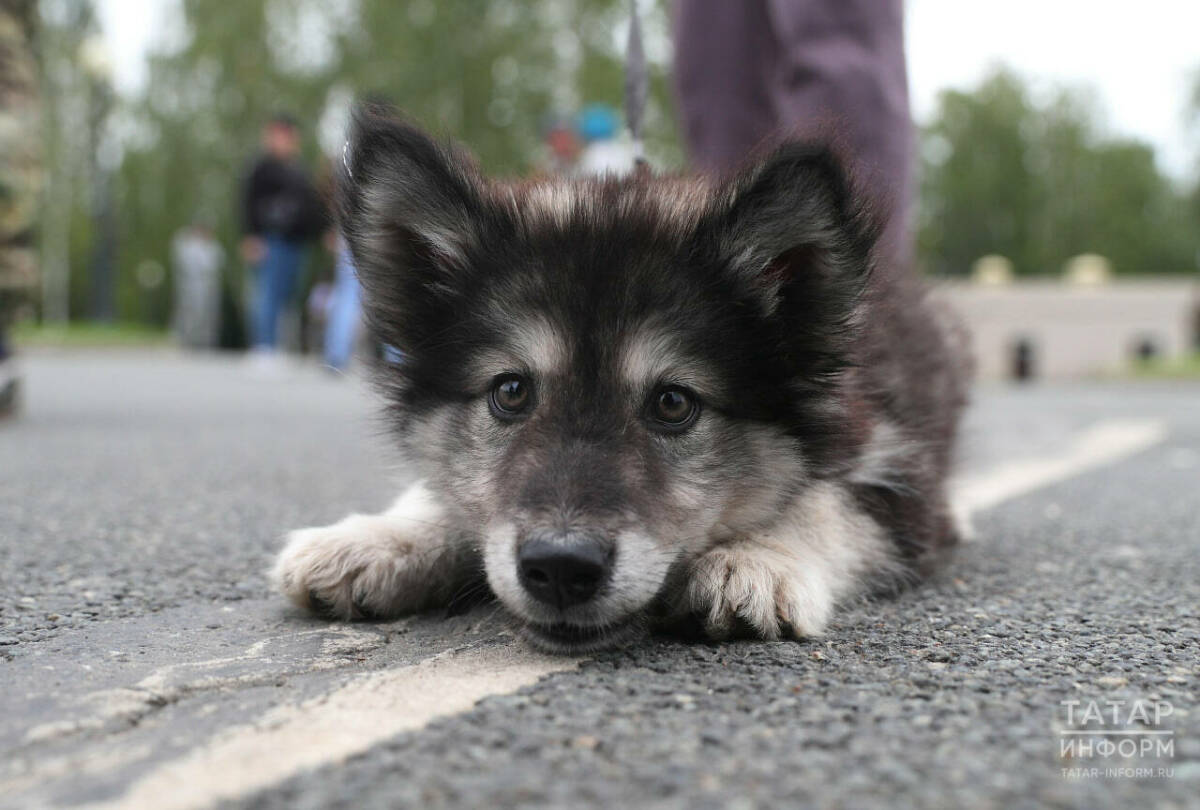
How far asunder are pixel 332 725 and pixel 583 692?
46 cm

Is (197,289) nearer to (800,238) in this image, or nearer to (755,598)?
(800,238)

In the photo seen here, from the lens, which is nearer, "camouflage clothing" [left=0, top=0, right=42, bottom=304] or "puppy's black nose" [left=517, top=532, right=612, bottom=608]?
"puppy's black nose" [left=517, top=532, right=612, bottom=608]

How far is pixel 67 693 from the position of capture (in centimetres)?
213

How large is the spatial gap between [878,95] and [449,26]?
94.5ft

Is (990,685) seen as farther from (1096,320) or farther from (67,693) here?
(1096,320)

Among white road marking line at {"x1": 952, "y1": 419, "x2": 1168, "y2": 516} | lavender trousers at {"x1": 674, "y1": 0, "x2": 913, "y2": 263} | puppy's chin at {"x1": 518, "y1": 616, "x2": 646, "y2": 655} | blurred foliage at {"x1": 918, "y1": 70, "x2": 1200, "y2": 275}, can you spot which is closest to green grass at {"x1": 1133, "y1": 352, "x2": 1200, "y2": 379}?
white road marking line at {"x1": 952, "y1": 419, "x2": 1168, "y2": 516}

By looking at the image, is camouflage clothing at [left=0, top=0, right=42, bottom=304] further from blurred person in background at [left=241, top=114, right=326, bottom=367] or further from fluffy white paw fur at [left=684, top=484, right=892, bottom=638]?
blurred person in background at [left=241, top=114, right=326, bottom=367]

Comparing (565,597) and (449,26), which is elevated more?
(449,26)

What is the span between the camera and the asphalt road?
1665 millimetres

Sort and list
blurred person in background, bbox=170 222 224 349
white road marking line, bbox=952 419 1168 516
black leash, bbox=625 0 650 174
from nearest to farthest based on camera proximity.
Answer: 1. black leash, bbox=625 0 650 174
2. white road marking line, bbox=952 419 1168 516
3. blurred person in background, bbox=170 222 224 349

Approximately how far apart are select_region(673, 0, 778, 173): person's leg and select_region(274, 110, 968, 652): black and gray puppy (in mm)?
2148

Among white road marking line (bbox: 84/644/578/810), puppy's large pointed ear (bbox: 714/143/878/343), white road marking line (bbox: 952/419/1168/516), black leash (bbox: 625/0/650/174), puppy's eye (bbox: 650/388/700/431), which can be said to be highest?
black leash (bbox: 625/0/650/174)

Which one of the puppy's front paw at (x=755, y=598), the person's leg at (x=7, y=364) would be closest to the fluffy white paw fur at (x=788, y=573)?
the puppy's front paw at (x=755, y=598)

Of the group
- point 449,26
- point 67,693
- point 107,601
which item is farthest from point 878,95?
point 449,26
